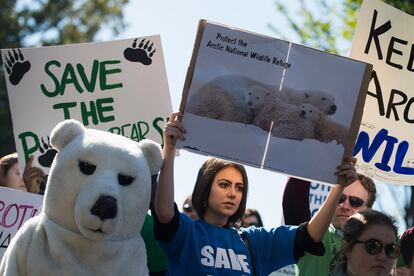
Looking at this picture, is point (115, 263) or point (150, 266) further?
point (150, 266)

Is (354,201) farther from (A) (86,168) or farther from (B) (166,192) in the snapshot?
(A) (86,168)

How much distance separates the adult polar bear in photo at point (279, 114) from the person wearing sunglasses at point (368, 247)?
0.72m

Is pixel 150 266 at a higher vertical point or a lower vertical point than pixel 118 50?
lower

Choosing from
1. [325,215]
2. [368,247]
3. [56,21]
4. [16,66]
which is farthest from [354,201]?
[56,21]

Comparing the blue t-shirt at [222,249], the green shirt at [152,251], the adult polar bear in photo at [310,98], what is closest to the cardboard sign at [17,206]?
the green shirt at [152,251]

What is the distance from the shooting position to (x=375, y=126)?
7754 millimetres

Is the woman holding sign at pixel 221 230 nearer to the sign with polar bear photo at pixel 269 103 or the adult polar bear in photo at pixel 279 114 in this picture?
the sign with polar bear photo at pixel 269 103

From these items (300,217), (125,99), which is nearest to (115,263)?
(300,217)

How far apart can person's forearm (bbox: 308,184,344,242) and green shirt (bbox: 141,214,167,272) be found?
0.75 m

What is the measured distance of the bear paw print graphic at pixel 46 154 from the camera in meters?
7.71

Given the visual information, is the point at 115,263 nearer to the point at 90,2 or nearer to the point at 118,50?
the point at 118,50

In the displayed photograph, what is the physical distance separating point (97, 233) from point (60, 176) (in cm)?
29

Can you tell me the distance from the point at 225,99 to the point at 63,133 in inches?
40.4

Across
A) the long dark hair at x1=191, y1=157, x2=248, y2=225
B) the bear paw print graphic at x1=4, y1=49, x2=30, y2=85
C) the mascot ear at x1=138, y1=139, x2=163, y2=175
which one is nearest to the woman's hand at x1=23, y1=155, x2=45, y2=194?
the bear paw print graphic at x1=4, y1=49, x2=30, y2=85
